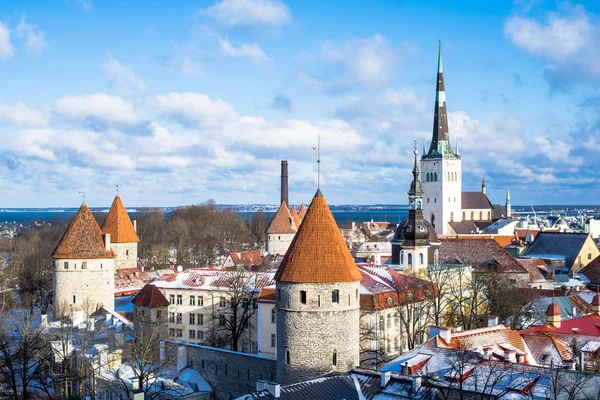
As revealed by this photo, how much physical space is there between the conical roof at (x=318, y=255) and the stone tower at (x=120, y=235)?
115ft

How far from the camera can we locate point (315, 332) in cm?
2542

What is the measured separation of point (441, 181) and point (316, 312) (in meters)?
93.8

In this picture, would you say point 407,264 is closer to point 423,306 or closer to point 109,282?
point 423,306

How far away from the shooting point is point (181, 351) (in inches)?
1275

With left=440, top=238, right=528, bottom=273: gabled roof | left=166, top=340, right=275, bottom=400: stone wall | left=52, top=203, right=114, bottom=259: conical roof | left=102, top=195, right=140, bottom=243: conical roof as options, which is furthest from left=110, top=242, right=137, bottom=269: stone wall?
left=166, top=340, right=275, bottom=400: stone wall

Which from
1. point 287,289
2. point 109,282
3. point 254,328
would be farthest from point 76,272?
point 287,289

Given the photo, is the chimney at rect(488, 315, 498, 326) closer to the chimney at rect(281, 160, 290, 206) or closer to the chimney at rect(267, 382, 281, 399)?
the chimney at rect(267, 382, 281, 399)

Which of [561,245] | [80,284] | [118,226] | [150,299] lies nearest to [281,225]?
Answer: [118,226]

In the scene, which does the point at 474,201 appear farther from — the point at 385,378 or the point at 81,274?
the point at 385,378

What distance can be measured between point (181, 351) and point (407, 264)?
20.4 meters

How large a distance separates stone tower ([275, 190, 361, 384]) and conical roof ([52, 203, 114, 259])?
20.6 m

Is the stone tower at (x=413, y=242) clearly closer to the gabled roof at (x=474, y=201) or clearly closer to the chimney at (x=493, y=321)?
the chimney at (x=493, y=321)

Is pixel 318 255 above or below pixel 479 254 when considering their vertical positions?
above

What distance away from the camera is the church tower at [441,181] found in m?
116
